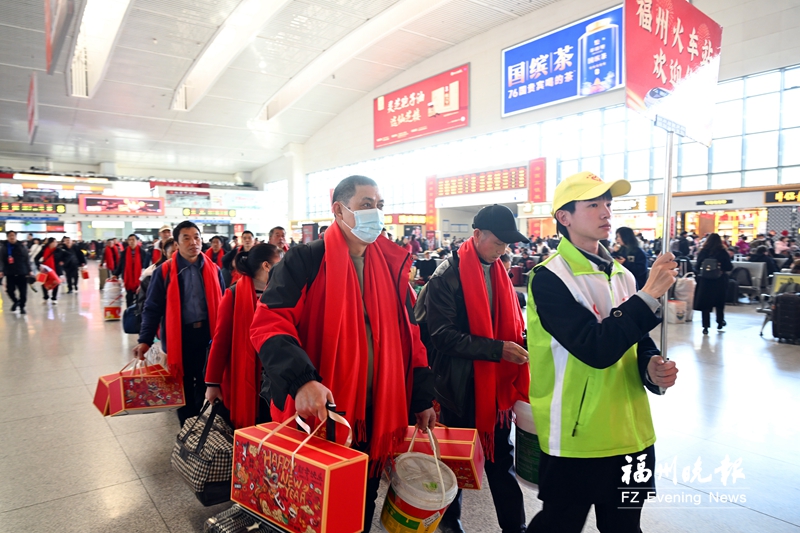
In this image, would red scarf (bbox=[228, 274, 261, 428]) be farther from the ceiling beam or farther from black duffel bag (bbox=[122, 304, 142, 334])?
the ceiling beam

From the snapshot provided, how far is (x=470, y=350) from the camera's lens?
2.18m

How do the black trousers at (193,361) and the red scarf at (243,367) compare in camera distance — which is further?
the black trousers at (193,361)

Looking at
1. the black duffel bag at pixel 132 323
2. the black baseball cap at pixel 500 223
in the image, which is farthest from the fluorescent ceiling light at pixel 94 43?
the black baseball cap at pixel 500 223

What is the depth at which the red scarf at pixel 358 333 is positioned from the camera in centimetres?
167

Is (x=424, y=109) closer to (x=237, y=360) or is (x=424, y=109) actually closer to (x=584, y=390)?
(x=237, y=360)

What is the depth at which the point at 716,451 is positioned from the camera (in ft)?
10.9

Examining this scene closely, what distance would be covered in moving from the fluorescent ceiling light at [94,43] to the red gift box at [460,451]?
1807cm

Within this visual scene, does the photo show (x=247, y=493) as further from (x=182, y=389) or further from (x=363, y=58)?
(x=363, y=58)

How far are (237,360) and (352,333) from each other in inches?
58.1

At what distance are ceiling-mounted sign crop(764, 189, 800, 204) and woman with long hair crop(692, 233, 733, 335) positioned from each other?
8.98 m

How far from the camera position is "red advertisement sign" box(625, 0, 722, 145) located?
64.1 inches

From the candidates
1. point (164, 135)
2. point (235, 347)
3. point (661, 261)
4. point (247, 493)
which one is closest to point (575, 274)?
point (661, 261)

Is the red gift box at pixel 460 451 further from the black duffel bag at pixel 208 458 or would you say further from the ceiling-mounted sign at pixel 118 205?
the ceiling-mounted sign at pixel 118 205

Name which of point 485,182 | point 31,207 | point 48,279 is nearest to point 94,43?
point 48,279
